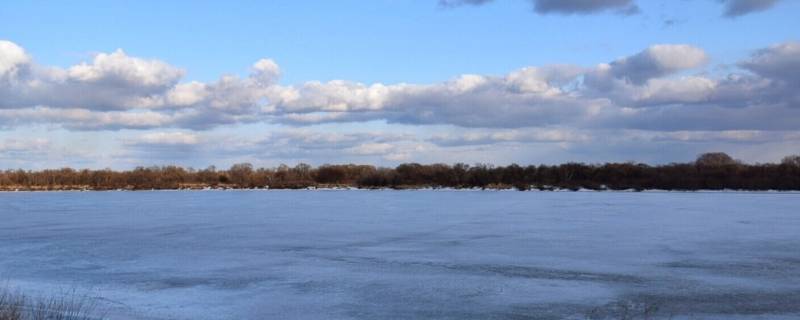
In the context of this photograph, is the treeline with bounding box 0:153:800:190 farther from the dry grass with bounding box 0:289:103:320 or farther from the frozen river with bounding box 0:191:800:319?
the dry grass with bounding box 0:289:103:320

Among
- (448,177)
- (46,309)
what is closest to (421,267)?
(46,309)

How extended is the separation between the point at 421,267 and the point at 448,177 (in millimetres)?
43681

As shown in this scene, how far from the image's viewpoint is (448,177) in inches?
2101

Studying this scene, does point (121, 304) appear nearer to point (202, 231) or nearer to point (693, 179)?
point (202, 231)

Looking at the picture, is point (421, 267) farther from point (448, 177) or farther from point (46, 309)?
point (448, 177)

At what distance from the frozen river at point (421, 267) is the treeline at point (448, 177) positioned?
92.2ft

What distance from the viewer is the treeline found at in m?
44.5

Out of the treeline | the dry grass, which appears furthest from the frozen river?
the treeline

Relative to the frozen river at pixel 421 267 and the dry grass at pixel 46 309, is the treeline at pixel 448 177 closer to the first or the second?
the frozen river at pixel 421 267

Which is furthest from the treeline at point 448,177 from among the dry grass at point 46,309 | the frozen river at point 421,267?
the dry grass at point 46,309

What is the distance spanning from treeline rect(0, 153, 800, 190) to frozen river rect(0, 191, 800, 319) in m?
28.1

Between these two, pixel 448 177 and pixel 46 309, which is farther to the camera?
pixel 448 177

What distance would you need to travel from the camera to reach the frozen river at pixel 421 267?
7062 mm

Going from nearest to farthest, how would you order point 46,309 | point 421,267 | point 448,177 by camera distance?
point 46,309 < point 421,267 < point 448,177
